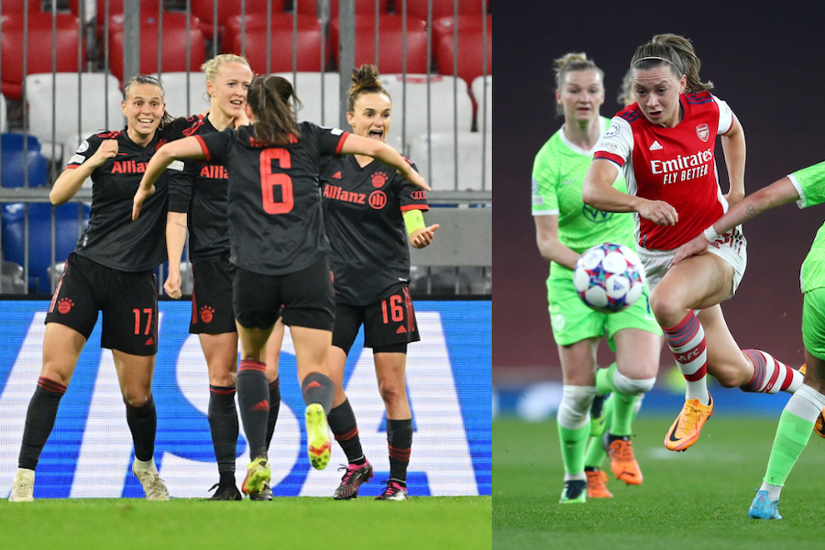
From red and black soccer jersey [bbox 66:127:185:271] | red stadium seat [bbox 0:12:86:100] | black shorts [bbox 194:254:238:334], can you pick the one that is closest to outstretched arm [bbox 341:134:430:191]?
black shorts [bbox 194:254:238:334]

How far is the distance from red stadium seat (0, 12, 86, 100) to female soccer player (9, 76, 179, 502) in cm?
314

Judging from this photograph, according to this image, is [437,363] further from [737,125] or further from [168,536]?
[168,536]

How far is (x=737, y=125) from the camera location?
4.80 meters

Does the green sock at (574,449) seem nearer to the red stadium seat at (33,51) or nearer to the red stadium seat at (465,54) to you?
the red stadium seat at (465,54)

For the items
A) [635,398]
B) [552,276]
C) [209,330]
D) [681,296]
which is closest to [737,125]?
[681,296]

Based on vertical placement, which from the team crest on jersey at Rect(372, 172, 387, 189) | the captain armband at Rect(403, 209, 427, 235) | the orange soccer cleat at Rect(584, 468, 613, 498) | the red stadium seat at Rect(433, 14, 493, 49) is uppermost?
the red stadium seat at Rect(433, 14, 493, 49)

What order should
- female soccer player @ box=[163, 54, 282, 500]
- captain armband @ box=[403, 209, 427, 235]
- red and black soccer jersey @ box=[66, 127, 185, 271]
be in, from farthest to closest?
red and black soccer jersey @ box=[66, 127, 185, 271] < female soccer player @ box=[163, 54, 282, 500] < captain armband @ box=[403, 209, 427, 235]

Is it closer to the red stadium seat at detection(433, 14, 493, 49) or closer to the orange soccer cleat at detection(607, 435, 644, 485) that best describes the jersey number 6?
the orange soccer cleat at detection(607, 435, 644, 485)

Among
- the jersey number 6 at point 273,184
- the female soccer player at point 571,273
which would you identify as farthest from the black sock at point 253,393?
the female soccer player at point 571,273

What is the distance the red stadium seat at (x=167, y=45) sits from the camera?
770cm

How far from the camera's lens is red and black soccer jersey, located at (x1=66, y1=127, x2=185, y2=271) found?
4848 millimetres

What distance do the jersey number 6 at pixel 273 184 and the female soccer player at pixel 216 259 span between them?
0.84 metres

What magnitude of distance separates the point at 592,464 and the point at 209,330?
2.70 metres

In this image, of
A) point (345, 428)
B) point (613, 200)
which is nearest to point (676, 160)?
point (613, 200)
